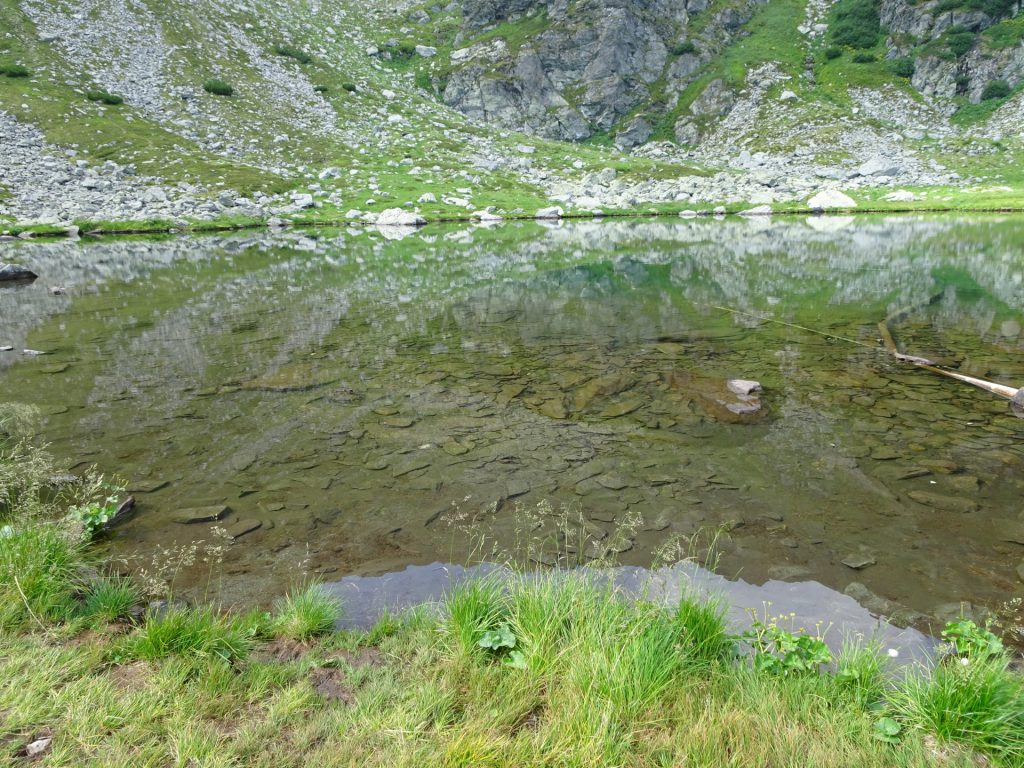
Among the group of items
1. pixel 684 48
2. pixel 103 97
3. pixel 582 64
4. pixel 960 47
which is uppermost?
pixel 684 48

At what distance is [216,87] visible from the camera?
9125cm

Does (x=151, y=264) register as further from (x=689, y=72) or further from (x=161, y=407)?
(x=689, y=72)

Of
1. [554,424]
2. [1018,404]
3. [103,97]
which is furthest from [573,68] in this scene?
[554,424]

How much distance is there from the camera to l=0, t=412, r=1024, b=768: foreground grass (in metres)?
3.28

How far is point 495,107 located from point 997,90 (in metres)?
95.4

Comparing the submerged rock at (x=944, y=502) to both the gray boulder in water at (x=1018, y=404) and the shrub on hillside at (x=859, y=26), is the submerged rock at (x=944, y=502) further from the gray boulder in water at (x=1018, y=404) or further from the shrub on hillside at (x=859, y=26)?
the shrub on hillside at (x=859, y=26)

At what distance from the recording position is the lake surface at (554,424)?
21.4ft

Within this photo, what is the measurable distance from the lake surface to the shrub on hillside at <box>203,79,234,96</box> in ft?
282

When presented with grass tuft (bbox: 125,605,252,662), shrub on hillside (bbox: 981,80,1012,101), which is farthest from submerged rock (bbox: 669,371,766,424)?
shrub on hillside (bbox: 981,80,1012,101)

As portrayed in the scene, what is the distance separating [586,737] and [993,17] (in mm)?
155491

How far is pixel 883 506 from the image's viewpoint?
7168mm

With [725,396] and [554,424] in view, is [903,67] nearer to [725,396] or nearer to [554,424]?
[725,396]

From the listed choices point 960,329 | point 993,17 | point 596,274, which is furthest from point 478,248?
point 993,17

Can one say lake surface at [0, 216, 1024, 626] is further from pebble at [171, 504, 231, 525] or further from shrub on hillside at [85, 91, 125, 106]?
shrub on hillside at [85, 91, 125, 106]
